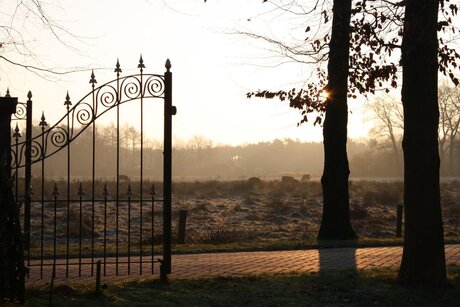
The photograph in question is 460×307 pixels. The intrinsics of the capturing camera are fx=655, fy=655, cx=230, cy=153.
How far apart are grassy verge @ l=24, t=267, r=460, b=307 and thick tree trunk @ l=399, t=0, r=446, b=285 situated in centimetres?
41

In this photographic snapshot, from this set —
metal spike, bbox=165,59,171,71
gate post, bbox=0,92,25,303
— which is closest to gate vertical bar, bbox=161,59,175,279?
metal spike, bbox=165,59,171,71

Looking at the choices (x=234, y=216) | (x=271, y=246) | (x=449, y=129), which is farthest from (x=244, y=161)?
(x=271, y=246)

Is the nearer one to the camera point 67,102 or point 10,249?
point 10,249

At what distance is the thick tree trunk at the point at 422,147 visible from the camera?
9.01 metres

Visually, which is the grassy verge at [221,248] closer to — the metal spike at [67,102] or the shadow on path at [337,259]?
the shadow on path at [337,259]

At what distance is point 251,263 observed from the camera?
11836 mm

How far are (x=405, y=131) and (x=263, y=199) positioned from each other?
2673cm

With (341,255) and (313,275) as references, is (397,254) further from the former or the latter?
(313,275)

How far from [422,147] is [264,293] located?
2943mm

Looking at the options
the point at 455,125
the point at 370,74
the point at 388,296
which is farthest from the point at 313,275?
the point at 455,125

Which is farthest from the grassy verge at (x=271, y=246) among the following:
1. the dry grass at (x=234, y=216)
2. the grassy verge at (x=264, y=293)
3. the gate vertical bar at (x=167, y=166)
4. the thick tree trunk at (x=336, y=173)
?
the grassy verge at (x=264, y=293)

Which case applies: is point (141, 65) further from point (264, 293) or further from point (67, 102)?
point (264, 293)

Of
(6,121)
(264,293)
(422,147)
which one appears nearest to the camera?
(6,121)

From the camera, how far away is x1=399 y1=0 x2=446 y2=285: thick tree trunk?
901 cm
